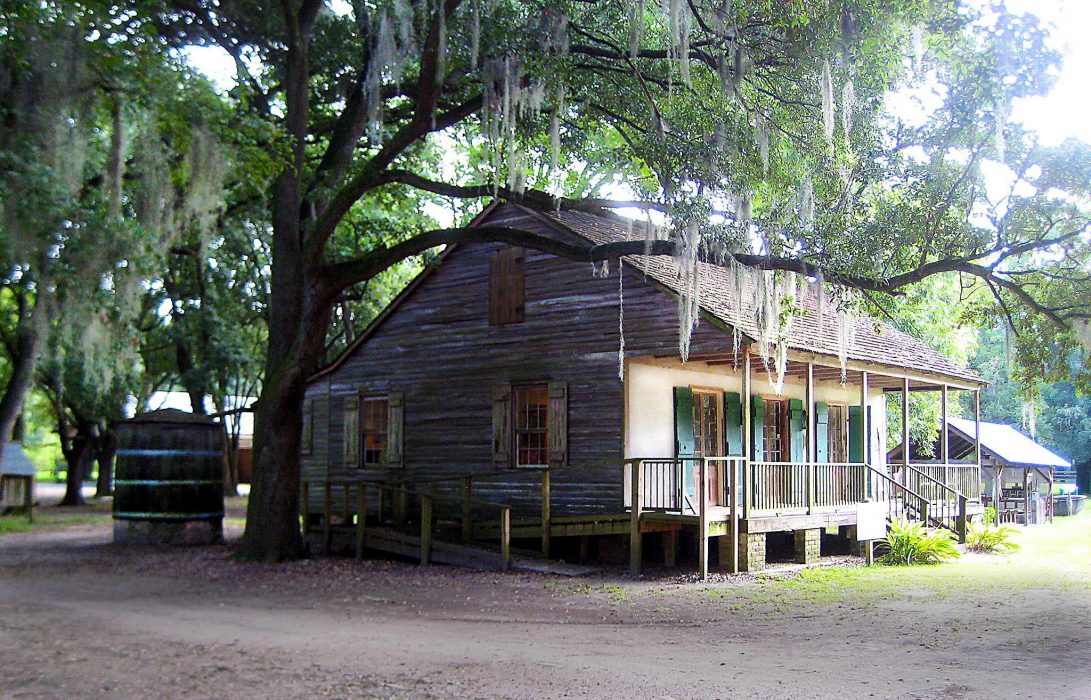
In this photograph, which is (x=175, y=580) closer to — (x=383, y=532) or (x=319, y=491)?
(x=383, y=532)

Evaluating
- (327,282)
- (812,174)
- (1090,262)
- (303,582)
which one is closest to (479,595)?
(303,582)

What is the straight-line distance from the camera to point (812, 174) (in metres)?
13.1

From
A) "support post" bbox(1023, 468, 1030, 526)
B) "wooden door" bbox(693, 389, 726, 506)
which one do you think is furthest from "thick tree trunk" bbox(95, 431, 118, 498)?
"support post" bbox(1023, 468, 1030, 526)

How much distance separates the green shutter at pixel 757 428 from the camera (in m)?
18.6

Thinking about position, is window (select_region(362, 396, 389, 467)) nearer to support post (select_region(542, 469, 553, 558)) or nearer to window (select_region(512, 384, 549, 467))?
window (select_region(512, 384, 549, 467))

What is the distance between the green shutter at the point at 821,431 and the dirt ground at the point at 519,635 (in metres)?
5.32

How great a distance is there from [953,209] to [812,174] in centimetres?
182

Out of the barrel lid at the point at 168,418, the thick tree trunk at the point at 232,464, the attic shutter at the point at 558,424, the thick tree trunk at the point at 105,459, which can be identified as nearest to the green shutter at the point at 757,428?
the attic shutter at the point at 558,424

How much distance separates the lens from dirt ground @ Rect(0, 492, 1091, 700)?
727 centimetres

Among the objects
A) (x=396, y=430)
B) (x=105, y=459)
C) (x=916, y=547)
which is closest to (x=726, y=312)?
(x=916, y=547)

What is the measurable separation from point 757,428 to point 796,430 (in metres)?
1.43

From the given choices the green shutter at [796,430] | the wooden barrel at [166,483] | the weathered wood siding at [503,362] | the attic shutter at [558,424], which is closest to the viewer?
the weathered wood siding at [503,362]

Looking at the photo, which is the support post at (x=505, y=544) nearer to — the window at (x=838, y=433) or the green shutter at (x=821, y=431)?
the green shutter at (x=821, y=431)

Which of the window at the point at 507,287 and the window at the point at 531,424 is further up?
the window at the point at 507,287
